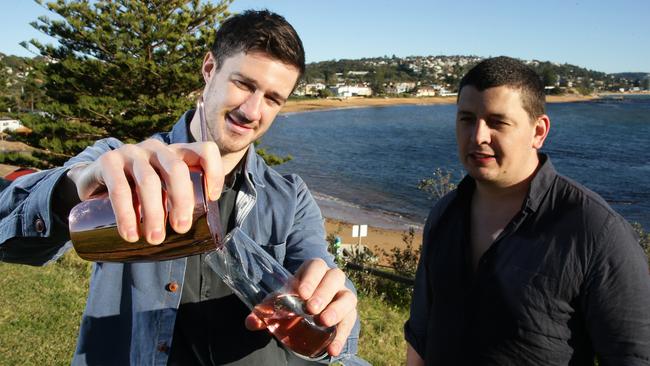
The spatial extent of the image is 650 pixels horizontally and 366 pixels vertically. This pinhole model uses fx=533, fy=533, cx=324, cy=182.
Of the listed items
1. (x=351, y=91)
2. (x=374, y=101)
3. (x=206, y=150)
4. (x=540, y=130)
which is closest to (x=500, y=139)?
(x=540, y=130)

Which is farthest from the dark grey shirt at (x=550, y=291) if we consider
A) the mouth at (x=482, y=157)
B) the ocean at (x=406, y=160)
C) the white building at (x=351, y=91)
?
the white building at (x=351, y=91)

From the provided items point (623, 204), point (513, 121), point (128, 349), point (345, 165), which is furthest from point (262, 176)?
point (345, 165)

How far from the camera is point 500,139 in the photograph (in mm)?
2086

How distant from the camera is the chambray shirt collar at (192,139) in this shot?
1.47m

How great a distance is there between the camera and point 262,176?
59.8 inches

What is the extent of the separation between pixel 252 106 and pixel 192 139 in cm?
25

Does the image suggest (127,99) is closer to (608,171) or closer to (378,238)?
(378,238)

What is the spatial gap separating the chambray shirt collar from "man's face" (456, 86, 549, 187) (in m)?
0.98

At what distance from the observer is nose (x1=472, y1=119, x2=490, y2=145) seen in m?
2.09

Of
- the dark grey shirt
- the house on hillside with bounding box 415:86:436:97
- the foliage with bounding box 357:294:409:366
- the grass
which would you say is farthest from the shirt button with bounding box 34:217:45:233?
the house on hillside with bounding box 415:86:436:97

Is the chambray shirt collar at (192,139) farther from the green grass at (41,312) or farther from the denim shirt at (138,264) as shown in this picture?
the green grass at (41,312)

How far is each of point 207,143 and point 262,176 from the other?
81cm

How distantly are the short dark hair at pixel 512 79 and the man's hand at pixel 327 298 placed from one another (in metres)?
1.33

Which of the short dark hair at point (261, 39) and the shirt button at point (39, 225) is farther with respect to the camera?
the short dark hair at point (261, 39)
